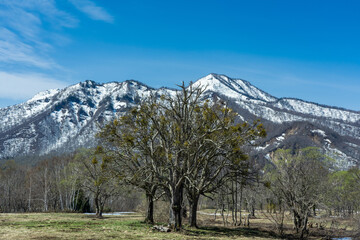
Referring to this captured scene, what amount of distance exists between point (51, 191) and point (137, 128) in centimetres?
6351

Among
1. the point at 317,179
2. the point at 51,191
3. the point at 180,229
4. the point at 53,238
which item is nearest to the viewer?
the point at 53,238

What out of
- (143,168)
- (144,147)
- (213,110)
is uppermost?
(213,110)

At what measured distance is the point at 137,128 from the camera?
85.0ft

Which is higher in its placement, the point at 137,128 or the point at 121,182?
the point at 137,128

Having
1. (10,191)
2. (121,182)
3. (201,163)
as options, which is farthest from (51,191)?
(201,163)

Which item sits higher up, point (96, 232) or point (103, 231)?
point (96, 232)

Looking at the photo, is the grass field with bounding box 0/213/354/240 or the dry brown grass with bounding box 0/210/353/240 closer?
the grass field with bounding box 0/213/354/240

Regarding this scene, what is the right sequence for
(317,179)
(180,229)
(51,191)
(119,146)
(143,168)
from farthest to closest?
(51,191)
(317,179)
(119,146)
(143,168)
(180,229)

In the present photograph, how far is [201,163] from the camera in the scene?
2677 centimetres

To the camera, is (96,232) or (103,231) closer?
(96,232)

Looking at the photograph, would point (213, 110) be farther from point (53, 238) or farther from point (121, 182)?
point (53, 238)

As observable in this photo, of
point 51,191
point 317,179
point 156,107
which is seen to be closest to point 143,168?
point 156,107

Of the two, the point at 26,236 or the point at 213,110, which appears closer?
the point at 26,236

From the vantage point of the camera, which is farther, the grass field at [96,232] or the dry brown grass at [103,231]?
the dry brown grass at [103,231]
